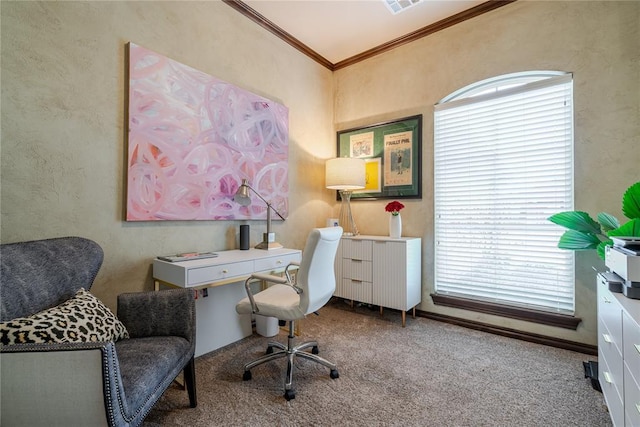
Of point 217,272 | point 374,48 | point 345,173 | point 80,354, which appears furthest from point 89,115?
point 374,48

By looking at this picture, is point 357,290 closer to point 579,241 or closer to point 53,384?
point 579,241

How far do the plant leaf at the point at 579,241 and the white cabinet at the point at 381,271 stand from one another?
119 centimetres

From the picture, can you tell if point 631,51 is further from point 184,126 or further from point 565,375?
point 184,126

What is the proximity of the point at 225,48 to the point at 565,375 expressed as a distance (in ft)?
12.1

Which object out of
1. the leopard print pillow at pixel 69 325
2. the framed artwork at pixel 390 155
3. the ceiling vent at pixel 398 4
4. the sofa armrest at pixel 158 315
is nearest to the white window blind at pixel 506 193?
the framed artwork at pixel 390 155

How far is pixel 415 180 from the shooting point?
123 inches

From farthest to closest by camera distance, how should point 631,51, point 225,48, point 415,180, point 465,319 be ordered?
1. point 415,180
2. point 465,319
3. point 225,48
4. point 631,51

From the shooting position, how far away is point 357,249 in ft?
10.1

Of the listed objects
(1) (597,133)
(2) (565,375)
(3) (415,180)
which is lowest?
(2) (565,375)

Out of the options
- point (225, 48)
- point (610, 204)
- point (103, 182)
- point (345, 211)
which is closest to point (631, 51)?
point (610, 204)

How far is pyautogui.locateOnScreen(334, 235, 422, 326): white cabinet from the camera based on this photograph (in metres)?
2.79

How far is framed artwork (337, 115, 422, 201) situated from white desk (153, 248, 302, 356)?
4.67 feet

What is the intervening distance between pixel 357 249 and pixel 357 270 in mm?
234

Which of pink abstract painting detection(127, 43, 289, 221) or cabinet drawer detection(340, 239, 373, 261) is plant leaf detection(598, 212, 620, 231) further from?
pink abstract painting detection(127, 43, 289, 221)
